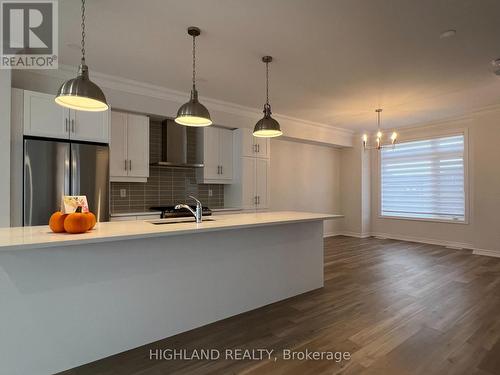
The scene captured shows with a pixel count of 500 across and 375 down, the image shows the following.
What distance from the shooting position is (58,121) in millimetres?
3229

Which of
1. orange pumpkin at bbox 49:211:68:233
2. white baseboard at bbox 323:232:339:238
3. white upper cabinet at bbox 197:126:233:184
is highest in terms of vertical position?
white upper cabinet at bbox 197:126:233:184

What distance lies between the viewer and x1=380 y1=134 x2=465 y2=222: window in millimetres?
5898

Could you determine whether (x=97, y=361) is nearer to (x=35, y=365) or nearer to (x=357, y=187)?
(x=35, y=365)

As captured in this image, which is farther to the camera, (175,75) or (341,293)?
(175,75)

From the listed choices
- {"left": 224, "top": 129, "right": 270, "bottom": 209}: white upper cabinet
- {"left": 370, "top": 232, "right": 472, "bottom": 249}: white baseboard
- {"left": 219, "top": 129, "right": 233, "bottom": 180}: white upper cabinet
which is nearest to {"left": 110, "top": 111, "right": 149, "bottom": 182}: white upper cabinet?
{"left": 219, "top": 129, "right": 233, "bottom": 180}: white upper cabinet

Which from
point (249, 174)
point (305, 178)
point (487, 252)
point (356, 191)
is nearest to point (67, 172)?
point (249, 174)

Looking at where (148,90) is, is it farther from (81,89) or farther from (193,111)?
(81,89)

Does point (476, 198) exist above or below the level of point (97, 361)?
above

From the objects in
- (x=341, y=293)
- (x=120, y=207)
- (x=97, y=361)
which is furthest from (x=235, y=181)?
(x=97, y=361)

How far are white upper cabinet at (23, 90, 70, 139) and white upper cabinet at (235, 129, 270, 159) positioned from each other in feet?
8.67

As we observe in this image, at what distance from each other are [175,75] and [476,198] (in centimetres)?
566

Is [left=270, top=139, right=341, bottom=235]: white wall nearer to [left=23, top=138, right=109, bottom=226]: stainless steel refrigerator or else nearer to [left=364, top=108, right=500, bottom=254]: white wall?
[left=364, top=108, right=500, bottom=254]: white wall

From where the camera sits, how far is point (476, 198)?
5.30 metres

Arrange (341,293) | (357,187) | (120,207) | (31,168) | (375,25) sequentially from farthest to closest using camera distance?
(357,187), (120,207), (341,293), (31,168), (375,25)
